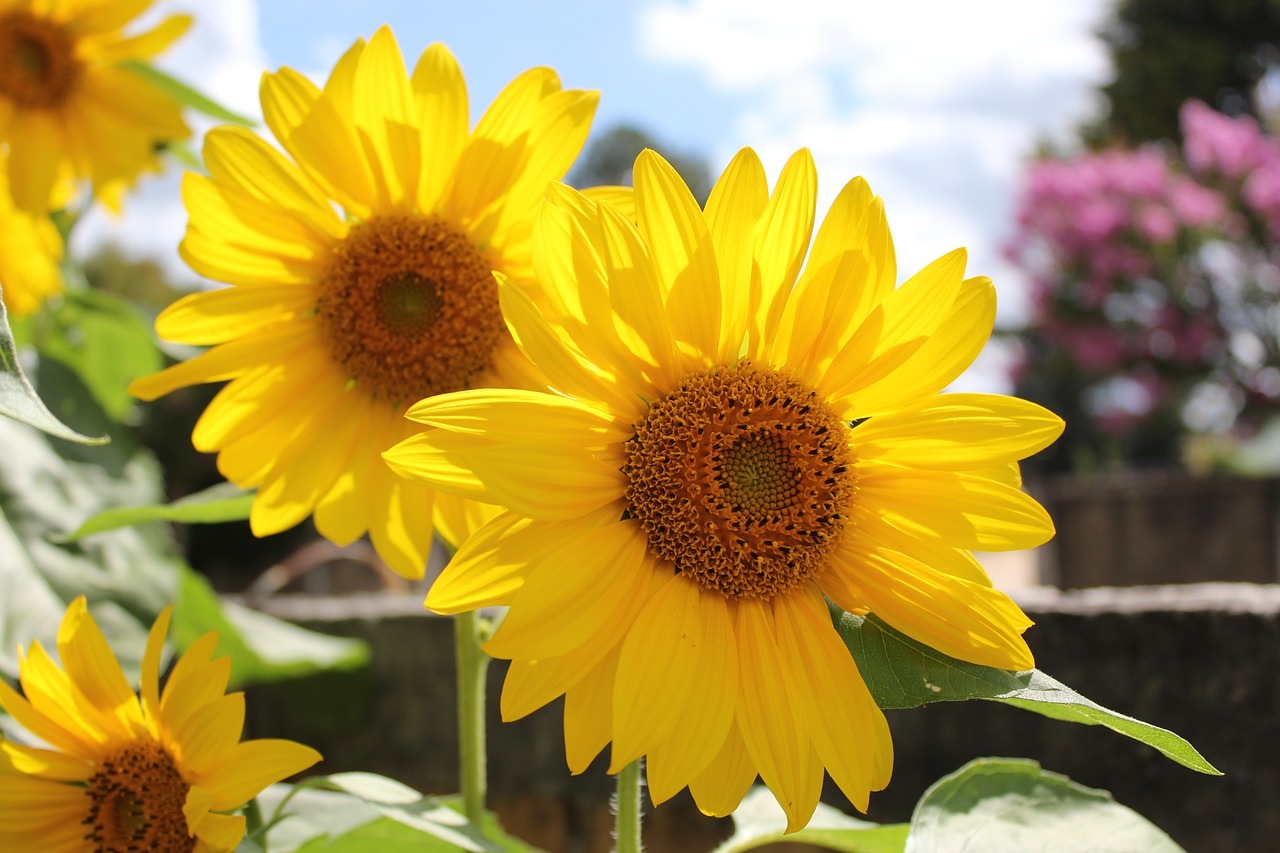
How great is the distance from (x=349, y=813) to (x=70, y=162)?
1.21m

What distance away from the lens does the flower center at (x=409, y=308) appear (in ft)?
3.23

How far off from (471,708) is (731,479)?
0.30 meters

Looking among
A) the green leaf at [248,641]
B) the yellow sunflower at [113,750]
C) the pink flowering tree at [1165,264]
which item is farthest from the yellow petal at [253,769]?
the pink flowering tree at [1165,264]

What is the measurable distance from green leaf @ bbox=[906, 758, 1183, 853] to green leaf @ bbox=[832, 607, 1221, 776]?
0.54 ft

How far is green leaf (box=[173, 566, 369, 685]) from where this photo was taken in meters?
1.64

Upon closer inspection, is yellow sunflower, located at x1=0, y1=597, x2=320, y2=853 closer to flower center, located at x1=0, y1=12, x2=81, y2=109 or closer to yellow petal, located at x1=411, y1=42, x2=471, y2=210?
yellow petal, located at x1=411, y1=42, x2=471, y2=210

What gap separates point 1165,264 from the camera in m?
9.74

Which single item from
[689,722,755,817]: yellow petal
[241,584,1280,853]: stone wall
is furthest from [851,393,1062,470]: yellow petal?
[241,584,1280,853]: stone wall

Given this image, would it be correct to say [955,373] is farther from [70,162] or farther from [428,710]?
[70,162]

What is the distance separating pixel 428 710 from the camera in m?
1.90

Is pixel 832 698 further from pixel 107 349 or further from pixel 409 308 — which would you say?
pixel 107 349

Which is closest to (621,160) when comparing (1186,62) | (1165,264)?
(1186,62)

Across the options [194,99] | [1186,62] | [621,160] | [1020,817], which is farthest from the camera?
[621,160]

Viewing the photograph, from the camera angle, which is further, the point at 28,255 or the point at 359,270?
the point at 28,255
